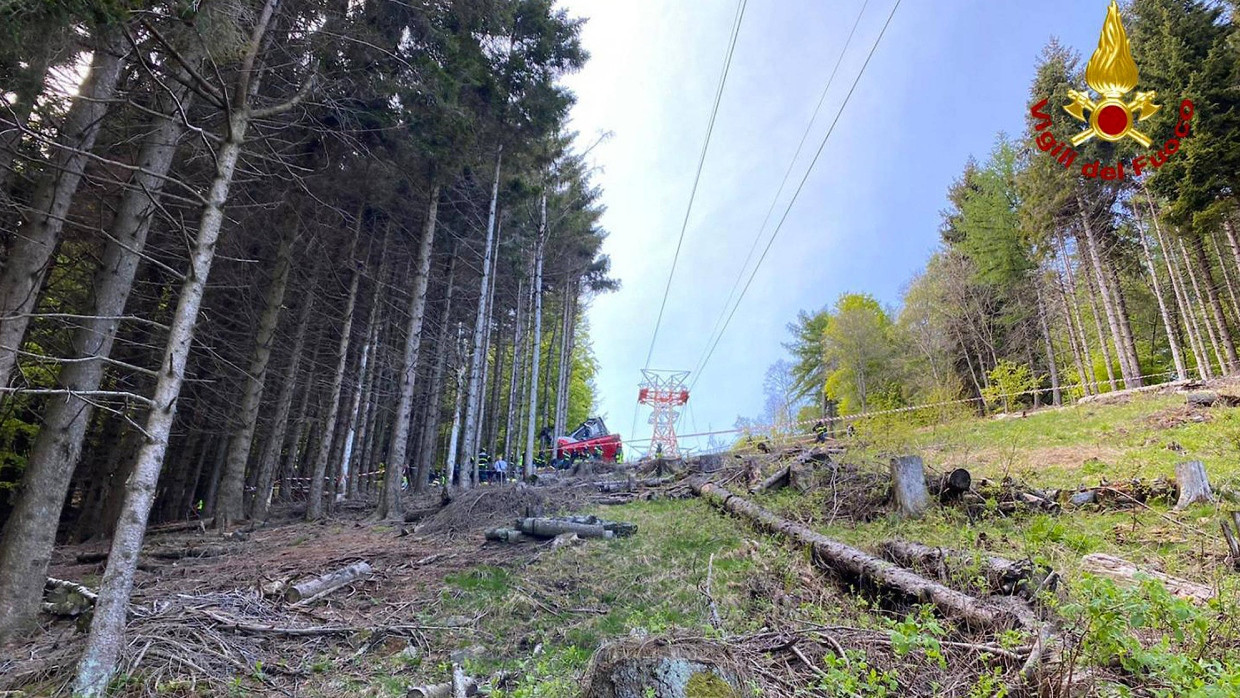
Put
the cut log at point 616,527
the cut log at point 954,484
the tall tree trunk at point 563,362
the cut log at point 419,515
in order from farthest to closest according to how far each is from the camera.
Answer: the tall tree trunk at point 563,362
the cut log at point 419,515
the cut log at point 616,527
the cut log at point 954,484

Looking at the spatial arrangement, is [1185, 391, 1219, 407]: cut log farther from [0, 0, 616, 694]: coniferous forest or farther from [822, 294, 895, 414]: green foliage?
[822, 294, 895, 414]: green foliage

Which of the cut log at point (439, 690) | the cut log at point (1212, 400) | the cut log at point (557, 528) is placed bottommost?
the cut log at point (439, 690)

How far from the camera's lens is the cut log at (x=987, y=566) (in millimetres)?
3125

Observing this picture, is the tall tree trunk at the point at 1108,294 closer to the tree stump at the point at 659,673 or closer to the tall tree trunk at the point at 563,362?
the tall tree trunk at the point at 563,362

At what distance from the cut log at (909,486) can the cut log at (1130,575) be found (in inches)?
84.3

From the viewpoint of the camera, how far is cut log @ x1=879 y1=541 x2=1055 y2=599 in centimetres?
312

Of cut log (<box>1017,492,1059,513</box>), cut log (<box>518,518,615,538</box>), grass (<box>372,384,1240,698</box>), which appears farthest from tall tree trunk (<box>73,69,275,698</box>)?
cut log (<box>1017,492,1059,513</box>)

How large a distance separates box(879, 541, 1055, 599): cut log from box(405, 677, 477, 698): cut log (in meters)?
3.32

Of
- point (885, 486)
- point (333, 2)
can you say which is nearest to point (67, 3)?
point (333, 2)

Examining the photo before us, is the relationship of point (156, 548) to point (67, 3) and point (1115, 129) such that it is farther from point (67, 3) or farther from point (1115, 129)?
point (1115, 129)

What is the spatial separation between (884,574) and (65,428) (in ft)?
23.4

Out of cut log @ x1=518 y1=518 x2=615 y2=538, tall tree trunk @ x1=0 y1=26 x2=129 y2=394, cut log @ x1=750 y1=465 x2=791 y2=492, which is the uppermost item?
tall tree trunk @ x1=0 y1=26 x2=129 y2=394

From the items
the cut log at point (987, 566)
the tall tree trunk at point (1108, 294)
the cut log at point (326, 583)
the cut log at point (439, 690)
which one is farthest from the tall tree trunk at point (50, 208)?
the tall tree trunk at point (1108, 294)

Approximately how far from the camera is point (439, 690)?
288 centimetres
